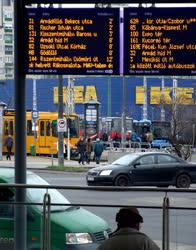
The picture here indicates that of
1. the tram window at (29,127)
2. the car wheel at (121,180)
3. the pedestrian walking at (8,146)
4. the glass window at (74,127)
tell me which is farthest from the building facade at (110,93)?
the car wheel at (121,180)

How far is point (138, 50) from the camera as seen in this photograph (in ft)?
27.6

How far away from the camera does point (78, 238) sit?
8414 mm

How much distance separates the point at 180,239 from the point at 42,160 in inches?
1559

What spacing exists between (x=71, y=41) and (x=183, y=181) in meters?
18.7

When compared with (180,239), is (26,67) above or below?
above

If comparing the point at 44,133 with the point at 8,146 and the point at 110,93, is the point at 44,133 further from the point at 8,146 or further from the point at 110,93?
the point at 110,93

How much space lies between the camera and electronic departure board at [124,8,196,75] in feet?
27.2

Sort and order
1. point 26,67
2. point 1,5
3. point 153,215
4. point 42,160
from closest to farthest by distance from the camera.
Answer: point 153,215 < point 26,67 < point 1,5 < point 42,160

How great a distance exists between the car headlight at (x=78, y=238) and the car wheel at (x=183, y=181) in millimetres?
18040

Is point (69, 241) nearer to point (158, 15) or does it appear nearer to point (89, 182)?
point (158, 15)

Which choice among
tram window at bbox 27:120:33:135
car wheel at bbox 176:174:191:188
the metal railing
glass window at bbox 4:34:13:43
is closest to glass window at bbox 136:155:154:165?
car wheel at bbox 176:174:191:188

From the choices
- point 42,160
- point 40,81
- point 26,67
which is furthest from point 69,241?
point 40,81

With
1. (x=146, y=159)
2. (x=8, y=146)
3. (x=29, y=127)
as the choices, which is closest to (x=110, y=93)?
(x=29, y=127)

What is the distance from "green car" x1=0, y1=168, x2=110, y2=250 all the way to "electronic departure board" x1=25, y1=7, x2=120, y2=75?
158 centimetres
